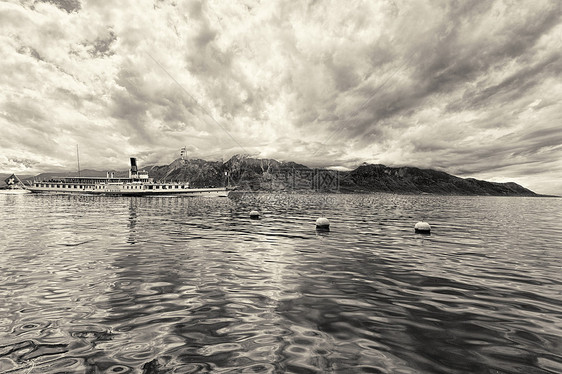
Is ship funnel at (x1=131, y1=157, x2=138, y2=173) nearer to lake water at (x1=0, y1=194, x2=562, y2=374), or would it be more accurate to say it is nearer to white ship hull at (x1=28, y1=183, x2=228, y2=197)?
white ship hull at (x1=28, y1=183, x2=228, y2=197)

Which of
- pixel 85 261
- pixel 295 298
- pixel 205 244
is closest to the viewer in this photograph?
pixel 295 298

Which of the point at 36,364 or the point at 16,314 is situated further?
the point at 16,314

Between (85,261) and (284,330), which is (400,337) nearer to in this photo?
(284,330)

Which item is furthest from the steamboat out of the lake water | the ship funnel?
the lake water

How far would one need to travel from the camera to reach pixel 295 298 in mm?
9742

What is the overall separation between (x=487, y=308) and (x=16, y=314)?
14.8 metres

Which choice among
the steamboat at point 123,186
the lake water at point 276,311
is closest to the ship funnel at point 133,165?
the steamboat at point 123,186

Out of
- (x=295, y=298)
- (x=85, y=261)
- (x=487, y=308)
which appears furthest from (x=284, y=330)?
(x=85, y=261)

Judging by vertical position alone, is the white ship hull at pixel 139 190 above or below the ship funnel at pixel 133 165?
below

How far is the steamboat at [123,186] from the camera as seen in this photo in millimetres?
123688

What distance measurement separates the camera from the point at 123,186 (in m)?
125

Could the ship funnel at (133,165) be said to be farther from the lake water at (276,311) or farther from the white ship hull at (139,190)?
the lake water at (276,311)

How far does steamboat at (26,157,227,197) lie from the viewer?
406ft

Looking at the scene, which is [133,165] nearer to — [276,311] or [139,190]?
[139,190]
